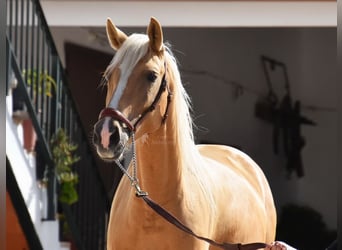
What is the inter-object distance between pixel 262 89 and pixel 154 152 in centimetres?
478

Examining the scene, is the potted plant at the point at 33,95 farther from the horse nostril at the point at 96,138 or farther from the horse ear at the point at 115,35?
the horse nostril at the point at 96,138

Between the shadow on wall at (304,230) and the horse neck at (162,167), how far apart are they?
4.63 metres

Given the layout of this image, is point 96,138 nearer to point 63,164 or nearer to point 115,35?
point 115,35

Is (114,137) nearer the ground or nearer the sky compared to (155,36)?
nearer the ground

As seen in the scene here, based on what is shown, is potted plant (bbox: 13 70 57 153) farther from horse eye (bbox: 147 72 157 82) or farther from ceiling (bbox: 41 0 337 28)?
horse eye (bbox: 147 72 157 82)

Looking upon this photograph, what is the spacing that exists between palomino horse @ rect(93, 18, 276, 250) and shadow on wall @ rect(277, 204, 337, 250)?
4212mm

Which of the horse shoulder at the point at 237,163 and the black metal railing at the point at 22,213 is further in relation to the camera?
the black metal railing at the point at 22,213

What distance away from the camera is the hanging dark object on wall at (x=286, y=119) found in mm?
8352

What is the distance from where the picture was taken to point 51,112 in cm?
709

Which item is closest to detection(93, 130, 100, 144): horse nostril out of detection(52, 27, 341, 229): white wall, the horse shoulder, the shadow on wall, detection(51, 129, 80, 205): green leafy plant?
the horse shoulder

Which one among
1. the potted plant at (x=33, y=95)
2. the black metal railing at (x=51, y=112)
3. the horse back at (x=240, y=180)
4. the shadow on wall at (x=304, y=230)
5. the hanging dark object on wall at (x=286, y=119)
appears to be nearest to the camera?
the horse back at (x=240, y=180)

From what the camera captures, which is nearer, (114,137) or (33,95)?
(114,137)

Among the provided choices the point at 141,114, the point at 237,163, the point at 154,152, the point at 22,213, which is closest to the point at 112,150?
the point at 141,114

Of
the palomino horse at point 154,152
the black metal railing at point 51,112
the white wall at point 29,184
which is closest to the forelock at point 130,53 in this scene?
the palomino horse at point 154,152
